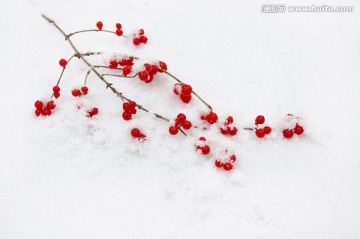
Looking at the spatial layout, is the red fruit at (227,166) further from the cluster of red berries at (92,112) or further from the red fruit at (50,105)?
the red fruit at (50,105)

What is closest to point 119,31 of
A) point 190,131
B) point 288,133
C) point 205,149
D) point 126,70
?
point 126,70

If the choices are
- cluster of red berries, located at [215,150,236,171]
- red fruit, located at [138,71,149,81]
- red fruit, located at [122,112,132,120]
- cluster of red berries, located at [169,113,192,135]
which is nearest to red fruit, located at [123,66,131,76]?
red fruit, located at [138,71,149,81]

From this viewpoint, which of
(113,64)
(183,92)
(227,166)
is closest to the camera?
(227,166)

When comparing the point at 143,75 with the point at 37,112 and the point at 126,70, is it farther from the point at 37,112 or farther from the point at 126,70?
the point at 37,112

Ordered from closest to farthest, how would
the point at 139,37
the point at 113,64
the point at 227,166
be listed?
1. the point at 227,166
2. the point at 113,64
3. the point at 139,37

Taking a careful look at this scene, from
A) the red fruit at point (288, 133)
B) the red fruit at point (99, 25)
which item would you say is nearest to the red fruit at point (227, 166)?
the red fruit at point (288, 133)

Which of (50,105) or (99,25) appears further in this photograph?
(99,25)
